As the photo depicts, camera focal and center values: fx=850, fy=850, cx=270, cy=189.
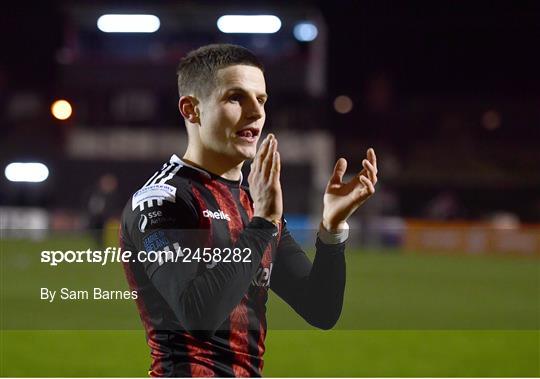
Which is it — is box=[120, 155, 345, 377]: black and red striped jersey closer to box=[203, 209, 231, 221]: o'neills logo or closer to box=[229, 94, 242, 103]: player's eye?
box=[203, 209, 231, 221]: o'neills logo

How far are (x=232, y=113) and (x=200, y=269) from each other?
0.63m

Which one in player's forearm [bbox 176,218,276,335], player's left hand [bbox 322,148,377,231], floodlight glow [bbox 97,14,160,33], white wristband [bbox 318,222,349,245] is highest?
floodlight glow [bbox 97,14,160,33]

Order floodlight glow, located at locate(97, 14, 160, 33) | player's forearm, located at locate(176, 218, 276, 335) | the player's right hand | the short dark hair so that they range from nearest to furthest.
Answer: player's forearm, located at locate(176, 218, 276, 335) < the player's right hand < the short dark hair < floodlight glow, located at locate(97, 14, 160, 33)

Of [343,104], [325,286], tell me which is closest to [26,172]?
[343,104]

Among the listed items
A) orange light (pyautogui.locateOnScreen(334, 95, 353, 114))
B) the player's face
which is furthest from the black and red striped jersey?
orange light (pyautogui.locateOnScreen(334, 95, 353, 114))

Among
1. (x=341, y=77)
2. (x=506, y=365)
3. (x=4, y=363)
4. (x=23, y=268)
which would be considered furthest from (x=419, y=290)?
(x=341, y=77)

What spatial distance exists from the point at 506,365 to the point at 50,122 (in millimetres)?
24079

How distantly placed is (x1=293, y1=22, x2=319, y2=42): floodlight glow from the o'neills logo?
801 inches

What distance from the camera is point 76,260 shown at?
357cm

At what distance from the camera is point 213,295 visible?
8.05 ft

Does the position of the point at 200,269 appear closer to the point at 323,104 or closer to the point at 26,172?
the point at 323,104

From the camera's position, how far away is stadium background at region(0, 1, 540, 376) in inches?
333

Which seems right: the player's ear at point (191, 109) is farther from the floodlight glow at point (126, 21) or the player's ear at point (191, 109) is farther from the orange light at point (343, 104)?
the orange light at point (343, 104)

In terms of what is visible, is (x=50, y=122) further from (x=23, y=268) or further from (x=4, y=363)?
(x=4, y=363)
